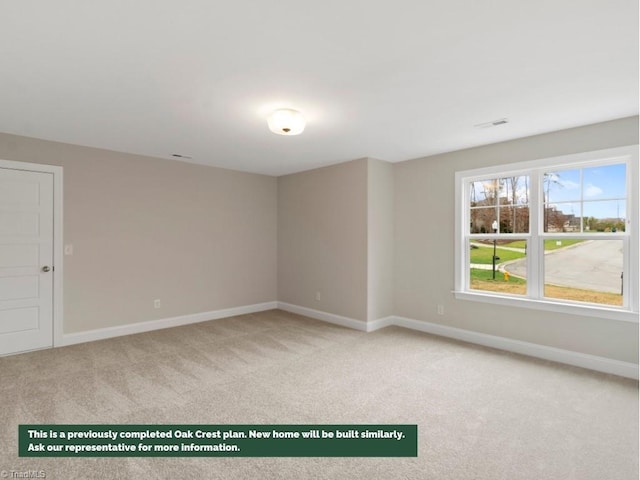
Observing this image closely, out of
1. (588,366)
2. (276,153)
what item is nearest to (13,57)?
(276,153)

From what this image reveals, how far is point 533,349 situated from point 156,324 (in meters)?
4.72

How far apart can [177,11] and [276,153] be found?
2887 millimetres

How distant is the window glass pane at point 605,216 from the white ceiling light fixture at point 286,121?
3.04 m

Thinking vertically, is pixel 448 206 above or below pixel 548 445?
above

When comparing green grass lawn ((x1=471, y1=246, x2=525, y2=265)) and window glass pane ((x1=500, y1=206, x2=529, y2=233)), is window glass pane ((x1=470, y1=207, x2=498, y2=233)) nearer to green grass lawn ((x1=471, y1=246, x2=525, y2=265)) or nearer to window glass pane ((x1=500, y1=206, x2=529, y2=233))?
window glass pane ((x1=500, y1=206, x2=529, y2=233))

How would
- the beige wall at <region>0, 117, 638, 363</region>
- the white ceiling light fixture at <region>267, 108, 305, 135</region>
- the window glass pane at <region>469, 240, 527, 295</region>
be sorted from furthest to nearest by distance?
the window glass pane at <region>469, 240, 527, 295</region>, the beige wall at <region>0, 117, 638, 363</region>, the white ceiling light fixture at <region>267, 108, 305, 135</region>

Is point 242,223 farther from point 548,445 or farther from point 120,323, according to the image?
point 548,445

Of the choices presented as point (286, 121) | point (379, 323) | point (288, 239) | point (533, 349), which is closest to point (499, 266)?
point (533, 349)

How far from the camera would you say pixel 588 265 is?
143 inches

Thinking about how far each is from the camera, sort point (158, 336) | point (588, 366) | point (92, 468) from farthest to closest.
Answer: point (158, 336) < point (588, 366) < point (92, 468)

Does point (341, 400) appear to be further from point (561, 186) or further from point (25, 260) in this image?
point (25, 260)

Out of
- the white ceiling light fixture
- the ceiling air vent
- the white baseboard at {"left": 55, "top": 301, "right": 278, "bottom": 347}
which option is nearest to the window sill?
the ceiling air vent

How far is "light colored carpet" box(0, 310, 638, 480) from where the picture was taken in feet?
6.71

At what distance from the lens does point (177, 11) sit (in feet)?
5.82
